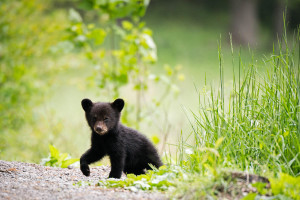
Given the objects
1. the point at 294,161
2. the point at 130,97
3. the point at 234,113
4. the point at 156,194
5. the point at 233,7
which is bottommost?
the point at 156,194

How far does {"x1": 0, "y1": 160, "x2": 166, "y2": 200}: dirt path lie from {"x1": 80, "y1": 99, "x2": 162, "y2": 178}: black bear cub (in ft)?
0.87

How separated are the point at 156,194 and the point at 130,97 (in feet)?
24.6

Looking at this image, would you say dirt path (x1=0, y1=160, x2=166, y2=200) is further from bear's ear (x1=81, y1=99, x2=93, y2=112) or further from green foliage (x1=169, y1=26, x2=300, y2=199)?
bear's ear (x1=81, y1=99, x2=93, y2=112)

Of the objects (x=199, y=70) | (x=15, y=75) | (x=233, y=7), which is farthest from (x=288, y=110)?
(x=233, y=7)

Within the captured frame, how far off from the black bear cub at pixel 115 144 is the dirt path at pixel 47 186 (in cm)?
27

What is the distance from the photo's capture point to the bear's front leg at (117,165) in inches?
184

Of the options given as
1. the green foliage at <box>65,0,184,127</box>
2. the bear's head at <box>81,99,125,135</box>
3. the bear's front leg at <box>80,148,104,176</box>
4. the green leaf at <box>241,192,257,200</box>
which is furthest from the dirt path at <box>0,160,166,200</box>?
the green foliage at <box>65,0,184,127</box>

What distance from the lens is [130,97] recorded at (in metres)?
11.0

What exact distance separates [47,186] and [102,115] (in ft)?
4.30

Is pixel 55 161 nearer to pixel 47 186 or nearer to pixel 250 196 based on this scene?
pixel 47 186

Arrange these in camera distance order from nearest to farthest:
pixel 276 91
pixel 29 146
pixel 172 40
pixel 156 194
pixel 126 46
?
pixel 156 194, pixel 276 91, pixel 126 46, pixel 29 146, pixel 172 40

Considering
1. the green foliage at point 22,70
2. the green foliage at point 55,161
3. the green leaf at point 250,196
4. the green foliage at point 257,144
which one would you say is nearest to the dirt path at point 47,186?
the green foliage at point 55,161

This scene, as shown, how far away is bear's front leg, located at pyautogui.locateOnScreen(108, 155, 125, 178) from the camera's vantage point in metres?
4.67

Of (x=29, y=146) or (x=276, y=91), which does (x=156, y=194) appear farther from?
(x=29, y=146)
